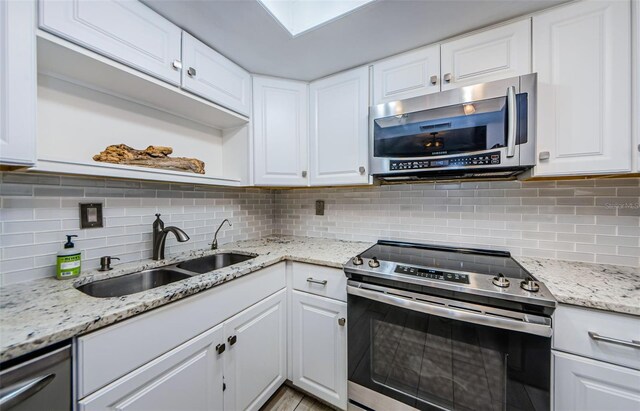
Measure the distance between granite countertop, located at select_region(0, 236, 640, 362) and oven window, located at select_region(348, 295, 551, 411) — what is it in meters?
0.27

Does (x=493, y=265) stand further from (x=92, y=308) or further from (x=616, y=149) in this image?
(x=92, y=308)

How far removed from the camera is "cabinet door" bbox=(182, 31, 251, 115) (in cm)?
130

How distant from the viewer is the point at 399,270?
1238 mm

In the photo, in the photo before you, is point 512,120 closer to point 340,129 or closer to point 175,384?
point 340,129

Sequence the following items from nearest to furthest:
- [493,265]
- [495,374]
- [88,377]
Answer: [88,377] < [495,374] < [493,265]

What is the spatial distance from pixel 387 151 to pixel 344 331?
109 centimetres

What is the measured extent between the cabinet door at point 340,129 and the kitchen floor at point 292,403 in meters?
1.43

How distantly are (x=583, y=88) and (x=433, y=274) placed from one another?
1.10 meters

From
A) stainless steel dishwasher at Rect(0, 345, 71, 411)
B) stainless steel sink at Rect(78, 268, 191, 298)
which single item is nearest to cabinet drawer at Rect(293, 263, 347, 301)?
stainless steel sink at Rect(78, 268, 191, 298)

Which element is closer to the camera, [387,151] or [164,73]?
[164,73]

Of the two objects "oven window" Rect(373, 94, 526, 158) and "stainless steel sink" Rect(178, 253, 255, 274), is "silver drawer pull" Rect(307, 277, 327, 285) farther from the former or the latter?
"oven window" Rect(373, 94, 526, 158)

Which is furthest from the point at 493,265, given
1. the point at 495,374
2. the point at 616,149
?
the point at 616,149

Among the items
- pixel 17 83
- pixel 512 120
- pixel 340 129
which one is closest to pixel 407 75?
pixel 340 129

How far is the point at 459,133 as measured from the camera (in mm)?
1305
